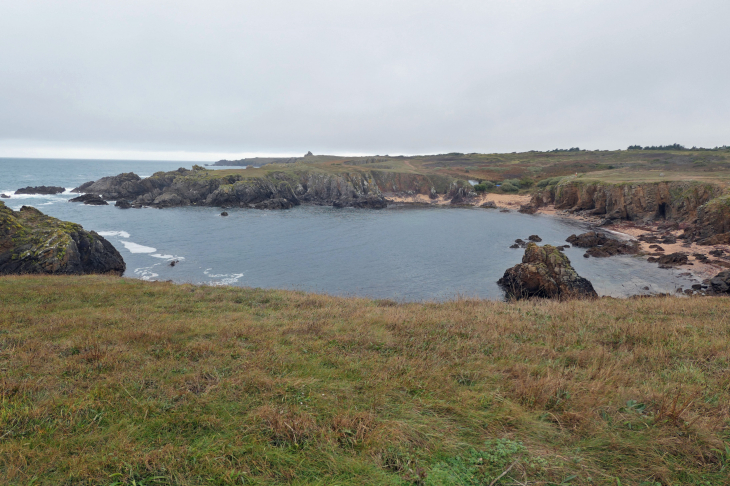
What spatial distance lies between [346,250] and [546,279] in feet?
68.5

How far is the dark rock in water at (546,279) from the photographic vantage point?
23.0 meters

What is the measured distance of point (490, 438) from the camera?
457cm

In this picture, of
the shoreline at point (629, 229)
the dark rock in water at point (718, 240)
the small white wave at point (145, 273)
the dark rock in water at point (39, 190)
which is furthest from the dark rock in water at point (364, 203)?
the dark rock in water at point (39, 190)

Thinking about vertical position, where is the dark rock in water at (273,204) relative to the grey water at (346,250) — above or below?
above

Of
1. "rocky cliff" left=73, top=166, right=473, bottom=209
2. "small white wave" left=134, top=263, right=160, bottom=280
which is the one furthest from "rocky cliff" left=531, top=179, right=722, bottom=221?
"small white wave" left=134, top=263, right=160, bottom=280

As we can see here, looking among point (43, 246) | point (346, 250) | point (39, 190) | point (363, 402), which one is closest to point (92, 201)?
point (39, 190)

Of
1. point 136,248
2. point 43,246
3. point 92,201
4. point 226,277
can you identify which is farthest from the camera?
point 92,201

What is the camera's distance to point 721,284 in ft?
74.6

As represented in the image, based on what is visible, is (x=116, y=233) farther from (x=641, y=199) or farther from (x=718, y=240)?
(x=641, y=199)

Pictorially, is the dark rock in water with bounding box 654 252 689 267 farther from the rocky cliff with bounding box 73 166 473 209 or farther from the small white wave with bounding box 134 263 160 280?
the rocky cliff with bounding box 73 166 473 209

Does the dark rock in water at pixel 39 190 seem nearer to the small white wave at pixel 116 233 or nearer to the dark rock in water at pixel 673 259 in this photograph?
the small white wave at pixel 116 233

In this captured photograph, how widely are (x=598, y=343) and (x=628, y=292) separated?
2110 cm

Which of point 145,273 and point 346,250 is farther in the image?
point 346,250

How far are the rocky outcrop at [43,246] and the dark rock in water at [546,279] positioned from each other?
30924 millimetres
